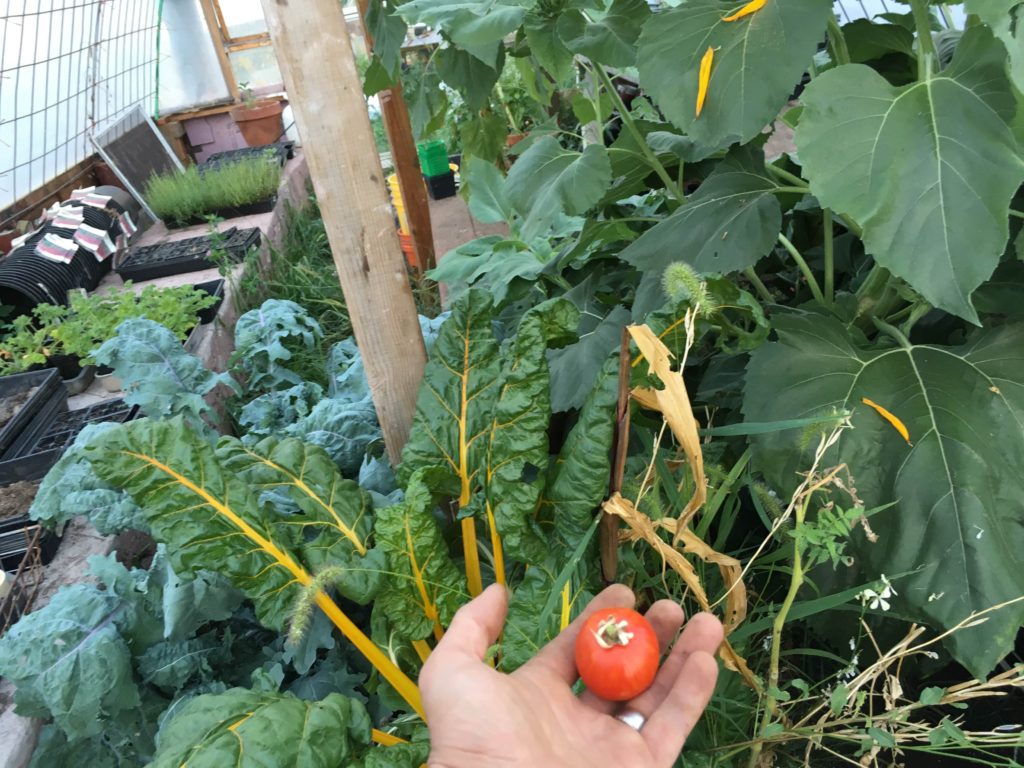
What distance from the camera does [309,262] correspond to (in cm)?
387

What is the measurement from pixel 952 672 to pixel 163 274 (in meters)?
3.62

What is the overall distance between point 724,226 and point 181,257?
323 cm

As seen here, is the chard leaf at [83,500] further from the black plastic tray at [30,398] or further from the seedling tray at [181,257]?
the seedling tray at [181,257]

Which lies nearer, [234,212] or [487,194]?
[487,194]

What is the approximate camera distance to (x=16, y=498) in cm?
207

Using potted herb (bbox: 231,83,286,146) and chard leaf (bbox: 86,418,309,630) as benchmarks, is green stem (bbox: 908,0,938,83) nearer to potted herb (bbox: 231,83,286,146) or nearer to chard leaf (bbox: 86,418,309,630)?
chard leaf (bbox: 86,418,309,630)

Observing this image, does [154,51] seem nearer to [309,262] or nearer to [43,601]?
[309,262]

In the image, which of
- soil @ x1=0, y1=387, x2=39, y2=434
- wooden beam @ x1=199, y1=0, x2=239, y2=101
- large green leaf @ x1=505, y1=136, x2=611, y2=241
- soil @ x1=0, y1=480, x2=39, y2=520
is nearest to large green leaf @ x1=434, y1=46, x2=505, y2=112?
large green leaf @ x1=505, y1=136, x2=611, y2=241

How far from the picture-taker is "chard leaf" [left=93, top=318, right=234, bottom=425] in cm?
179

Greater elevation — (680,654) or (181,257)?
(680,654)

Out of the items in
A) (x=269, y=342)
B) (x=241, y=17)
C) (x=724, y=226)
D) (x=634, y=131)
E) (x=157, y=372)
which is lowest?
(x=269, y=342)

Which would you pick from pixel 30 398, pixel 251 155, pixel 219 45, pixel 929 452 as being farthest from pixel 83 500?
pixel 219 45

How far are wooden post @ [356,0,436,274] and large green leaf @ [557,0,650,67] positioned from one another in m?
1.46

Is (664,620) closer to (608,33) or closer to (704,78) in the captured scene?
(704,78)
